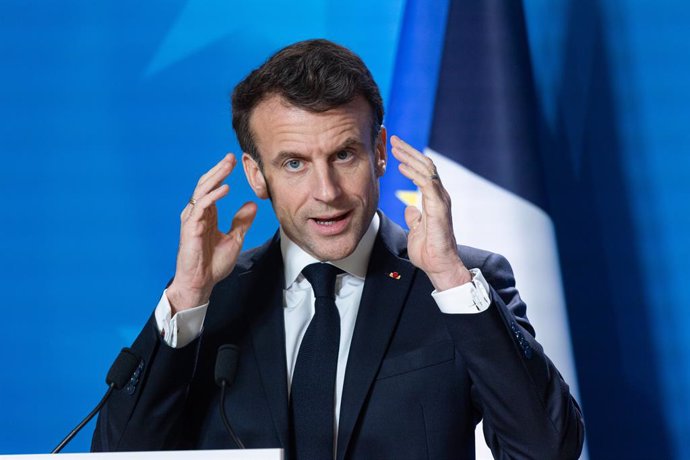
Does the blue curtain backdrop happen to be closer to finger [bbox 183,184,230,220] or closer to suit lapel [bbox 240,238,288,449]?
suit lapel [bbox 240,238,288,449]

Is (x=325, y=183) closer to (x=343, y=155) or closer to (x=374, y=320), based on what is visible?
(x=343, y=155)

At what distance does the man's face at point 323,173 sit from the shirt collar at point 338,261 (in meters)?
0.05

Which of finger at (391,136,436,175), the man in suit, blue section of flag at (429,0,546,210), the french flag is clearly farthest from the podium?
blue section of flag at (429,0,546,210)

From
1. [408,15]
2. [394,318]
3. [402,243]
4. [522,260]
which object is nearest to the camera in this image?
[394,318]

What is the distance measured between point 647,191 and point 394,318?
124 centimetres

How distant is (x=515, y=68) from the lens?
2742mm

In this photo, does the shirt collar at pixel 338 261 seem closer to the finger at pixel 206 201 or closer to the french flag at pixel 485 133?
the finger at pixel 206 201

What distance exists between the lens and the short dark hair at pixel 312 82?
191 cm

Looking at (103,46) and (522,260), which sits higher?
(103,46)

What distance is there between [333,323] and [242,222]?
0.28 meters

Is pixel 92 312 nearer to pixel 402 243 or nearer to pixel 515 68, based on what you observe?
pixel 402 243

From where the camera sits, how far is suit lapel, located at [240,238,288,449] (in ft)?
5.99

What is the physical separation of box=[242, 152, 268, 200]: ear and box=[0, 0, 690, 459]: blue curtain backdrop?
743 millimetres

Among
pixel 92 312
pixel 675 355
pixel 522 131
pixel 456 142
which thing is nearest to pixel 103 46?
pixel 92 312
